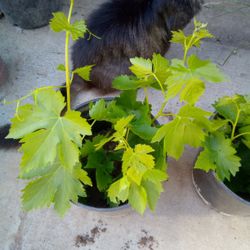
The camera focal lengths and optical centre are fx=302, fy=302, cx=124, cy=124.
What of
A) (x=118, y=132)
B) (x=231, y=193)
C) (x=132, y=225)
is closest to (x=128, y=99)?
(x=118, y=132)

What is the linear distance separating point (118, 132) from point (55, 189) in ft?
0.68

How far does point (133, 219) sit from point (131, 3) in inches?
32.2

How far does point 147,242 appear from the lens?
107 centimetres

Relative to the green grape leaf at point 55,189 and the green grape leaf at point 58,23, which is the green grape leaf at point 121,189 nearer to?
the green grape leaf at point 55,189

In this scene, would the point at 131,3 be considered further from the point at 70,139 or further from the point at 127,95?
the point at 70,139

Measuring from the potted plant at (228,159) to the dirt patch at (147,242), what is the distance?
0.24 meters

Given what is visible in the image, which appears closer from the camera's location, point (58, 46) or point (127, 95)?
point (127, 95)

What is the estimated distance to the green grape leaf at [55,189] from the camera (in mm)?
703

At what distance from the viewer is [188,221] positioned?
1105mm

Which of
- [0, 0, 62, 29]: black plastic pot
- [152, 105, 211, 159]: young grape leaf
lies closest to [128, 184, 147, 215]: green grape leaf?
[152, 105, 211, 159]: young grape leaf

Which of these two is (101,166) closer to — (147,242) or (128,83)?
(128,83)

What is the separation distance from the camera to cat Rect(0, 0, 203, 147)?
3.77 feet

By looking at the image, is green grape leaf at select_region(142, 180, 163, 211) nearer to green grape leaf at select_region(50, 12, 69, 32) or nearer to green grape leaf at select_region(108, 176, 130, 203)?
green grape leaf at select_region(108, 176, 130, 203)

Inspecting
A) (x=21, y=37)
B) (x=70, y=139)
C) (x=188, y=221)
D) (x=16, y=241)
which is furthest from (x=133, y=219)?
(x=21, y=37)
